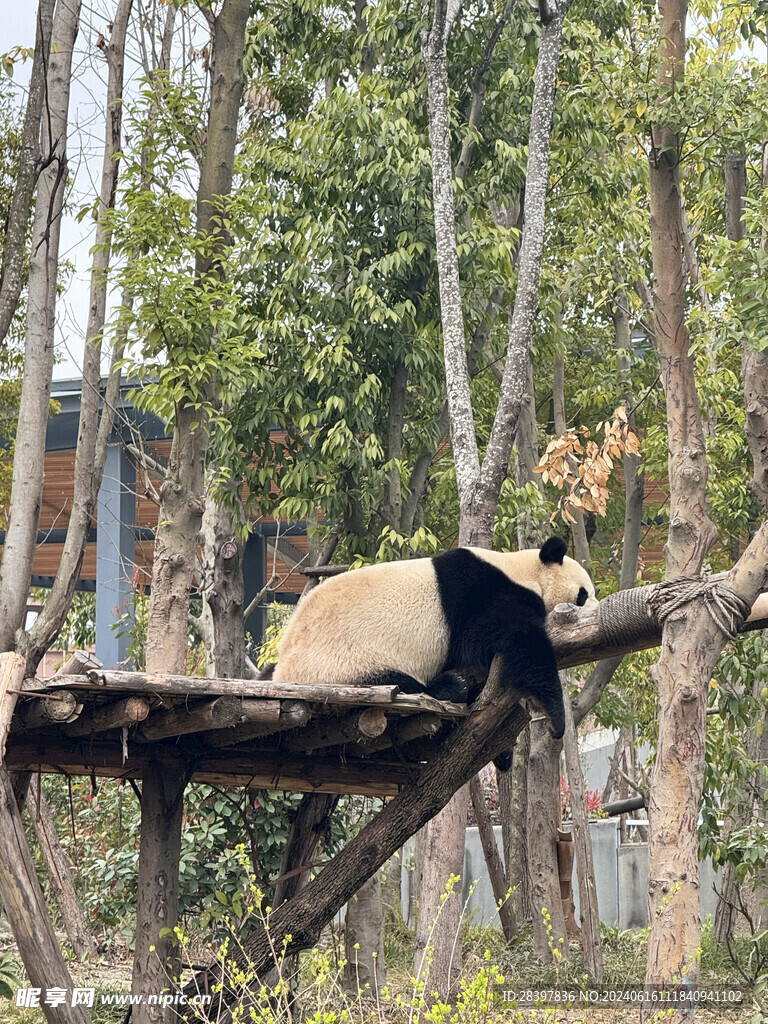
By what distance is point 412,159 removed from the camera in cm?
907

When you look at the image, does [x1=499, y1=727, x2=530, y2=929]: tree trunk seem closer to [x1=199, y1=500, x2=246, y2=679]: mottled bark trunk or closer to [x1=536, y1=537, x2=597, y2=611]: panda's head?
[x1=199, y1=500, x2=246, y2=679]: mottled bark trunk

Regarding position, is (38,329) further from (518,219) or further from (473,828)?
(473,828)

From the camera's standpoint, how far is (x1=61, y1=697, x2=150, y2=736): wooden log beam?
14.8 ft

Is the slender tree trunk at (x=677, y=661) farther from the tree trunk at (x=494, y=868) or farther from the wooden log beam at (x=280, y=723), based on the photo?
the tree trunk at (x=494, y=868)

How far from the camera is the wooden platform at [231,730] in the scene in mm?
4504

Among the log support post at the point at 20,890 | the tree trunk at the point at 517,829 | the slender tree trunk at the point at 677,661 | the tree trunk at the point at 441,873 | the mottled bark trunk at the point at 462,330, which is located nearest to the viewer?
the log support post at the point at 20,890

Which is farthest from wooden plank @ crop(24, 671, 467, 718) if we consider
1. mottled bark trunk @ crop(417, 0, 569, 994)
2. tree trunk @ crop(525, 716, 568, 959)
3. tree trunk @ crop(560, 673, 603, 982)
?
tree trunk @ crop(525, 716, 568, 959)

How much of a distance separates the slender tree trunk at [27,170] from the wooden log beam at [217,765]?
10.8 ft

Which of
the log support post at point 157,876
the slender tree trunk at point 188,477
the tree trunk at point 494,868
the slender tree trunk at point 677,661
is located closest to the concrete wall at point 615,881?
the tree trunk at point 494,868

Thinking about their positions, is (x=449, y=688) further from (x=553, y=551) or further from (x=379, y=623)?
(x=553, y=551)

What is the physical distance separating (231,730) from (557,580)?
184 centimetres

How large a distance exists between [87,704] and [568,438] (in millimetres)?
3681

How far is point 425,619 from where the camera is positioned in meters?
5.57

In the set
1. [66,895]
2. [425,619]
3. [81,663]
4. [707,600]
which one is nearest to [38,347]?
[81,663]
